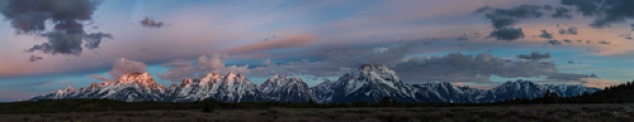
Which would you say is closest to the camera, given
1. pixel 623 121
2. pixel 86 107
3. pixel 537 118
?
pixel 623 121

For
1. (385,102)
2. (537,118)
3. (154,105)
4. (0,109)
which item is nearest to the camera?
(537,118)

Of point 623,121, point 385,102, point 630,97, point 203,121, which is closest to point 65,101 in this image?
point 385,102

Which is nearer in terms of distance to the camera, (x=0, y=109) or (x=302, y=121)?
(x=302, y=121)

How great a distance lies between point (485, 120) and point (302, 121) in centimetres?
1096

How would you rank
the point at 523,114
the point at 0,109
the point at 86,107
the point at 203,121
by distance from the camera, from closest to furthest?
the point at 523,114
the point at 203,121
the point at 0,109
the point at 86,107

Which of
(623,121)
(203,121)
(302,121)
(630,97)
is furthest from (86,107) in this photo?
(630,97)

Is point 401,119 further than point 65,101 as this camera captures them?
No

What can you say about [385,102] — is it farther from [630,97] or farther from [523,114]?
[523,114]

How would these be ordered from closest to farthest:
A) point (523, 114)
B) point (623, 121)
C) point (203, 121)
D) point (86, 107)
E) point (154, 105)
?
1. point (623, 121)
2. point (523, 114)
3. point (203, 121)
4. point (86, 107)
5. point (154, 105)

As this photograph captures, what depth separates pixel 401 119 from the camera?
105 ft

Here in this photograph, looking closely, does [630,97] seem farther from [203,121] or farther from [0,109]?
[0,109]

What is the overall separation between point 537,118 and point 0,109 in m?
158

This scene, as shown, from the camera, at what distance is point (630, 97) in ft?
623

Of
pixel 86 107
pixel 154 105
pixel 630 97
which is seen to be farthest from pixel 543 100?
pixel 86 107
